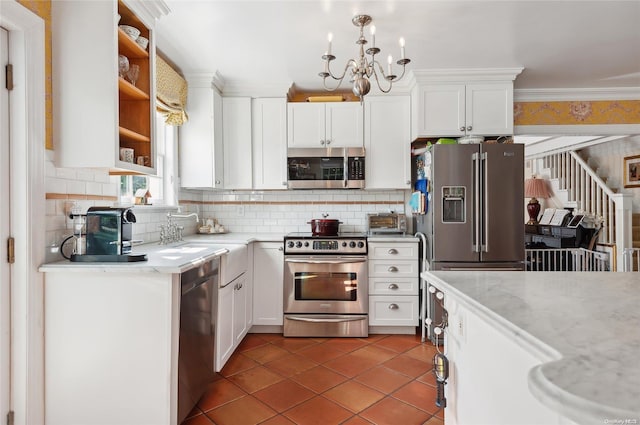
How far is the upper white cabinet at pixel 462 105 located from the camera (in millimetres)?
3529

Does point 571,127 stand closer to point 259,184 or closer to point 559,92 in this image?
point 559,92

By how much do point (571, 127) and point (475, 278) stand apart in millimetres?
3408

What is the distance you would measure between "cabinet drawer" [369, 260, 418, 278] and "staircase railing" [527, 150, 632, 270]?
10.1 ft

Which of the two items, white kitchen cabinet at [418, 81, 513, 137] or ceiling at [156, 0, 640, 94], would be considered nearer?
ceiling at [156, 0, 640, 94]

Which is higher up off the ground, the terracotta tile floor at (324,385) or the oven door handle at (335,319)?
the oven door handle at (335,319)

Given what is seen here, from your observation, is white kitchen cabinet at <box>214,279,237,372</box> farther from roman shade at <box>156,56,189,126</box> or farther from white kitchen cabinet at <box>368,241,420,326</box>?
roman shade at <box>156,56,189,126</box>

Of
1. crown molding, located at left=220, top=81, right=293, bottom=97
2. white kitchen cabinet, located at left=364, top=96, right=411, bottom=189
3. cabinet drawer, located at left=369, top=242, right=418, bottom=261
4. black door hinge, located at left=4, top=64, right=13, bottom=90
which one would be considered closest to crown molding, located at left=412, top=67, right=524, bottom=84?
white kitchen cabinet, located at left=364, top=96, right=411, bottom=189

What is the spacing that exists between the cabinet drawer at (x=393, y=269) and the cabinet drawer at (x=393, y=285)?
1.6 inches

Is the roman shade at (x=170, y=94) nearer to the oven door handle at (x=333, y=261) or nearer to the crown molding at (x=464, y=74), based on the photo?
the oven door handle at (x=333, y=261)

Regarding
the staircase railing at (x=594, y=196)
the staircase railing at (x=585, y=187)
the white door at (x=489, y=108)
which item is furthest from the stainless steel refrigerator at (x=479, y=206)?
the staircase railing at (x=585, y=187)

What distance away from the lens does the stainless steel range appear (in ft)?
11.5

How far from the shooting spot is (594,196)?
5852mm

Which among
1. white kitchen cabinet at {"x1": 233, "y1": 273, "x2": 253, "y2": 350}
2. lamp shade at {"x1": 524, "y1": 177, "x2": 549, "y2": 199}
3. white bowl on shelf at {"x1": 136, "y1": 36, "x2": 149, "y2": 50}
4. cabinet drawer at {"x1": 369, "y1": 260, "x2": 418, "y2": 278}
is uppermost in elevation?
white bowl on shelf at {"x1": 136, "y1": 36, "x2": 149, "y2": 50}

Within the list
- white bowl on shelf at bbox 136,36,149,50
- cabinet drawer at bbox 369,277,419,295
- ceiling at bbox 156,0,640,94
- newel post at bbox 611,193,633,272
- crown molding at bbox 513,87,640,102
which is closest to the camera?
white bowl on shelf at bbox 136,36,149,50
